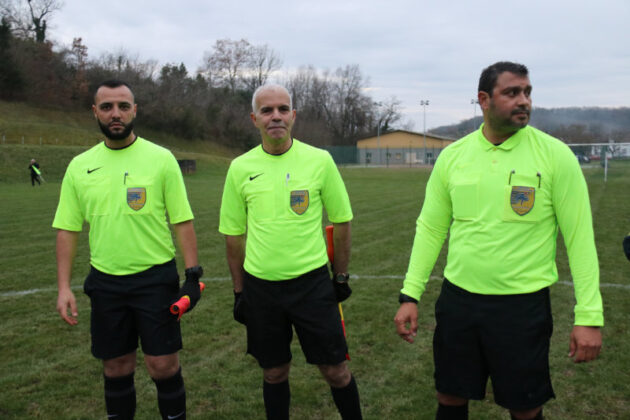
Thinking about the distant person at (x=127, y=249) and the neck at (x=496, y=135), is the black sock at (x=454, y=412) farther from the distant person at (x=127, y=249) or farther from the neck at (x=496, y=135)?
the distant person at (x=127, y=249)

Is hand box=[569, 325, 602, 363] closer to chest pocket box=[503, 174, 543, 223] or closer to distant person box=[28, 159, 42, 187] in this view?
chest pocket box=[503, 174, 543, 223]

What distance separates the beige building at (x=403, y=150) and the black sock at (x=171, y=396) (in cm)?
6099

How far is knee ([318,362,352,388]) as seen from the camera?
3279 millimetres

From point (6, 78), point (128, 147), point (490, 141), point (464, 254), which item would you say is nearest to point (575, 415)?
point (464, 254)

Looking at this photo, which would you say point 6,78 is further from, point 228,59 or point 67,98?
point 228,59

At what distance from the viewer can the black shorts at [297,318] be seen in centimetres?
320

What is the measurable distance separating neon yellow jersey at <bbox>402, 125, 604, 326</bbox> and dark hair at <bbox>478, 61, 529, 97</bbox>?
250 millimetres

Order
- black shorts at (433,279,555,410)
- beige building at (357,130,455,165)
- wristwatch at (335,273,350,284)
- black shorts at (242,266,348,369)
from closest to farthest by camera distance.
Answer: black shorts at (433,279,555,410), black shorts at (242,266,348,369), wristwatch at (335,273,350,284), beige building at (357,130,455,165)

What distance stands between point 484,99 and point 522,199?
56cm

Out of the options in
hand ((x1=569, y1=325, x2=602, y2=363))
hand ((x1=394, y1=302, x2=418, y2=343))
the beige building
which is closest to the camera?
hand ((x1=569, y1=325, x2=602, y2=363))

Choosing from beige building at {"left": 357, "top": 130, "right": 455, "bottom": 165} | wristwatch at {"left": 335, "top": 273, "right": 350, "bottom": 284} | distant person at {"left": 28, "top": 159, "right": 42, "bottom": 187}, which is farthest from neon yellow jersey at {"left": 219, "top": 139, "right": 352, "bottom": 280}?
beige building at {"left": 357, "top": 130, "right": 455, "bottom": 165}

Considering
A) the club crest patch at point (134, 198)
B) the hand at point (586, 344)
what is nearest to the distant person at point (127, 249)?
the club crest patch at point (134, 198)

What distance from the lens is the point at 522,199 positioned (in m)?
2.57

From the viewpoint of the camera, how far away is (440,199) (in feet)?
9.71
